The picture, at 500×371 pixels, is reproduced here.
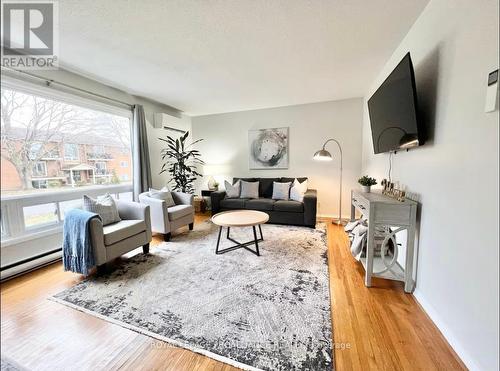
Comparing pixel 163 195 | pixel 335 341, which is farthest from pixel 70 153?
pixel 163 195

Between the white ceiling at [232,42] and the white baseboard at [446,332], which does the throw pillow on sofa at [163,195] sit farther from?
the white baseboard at [446,332]

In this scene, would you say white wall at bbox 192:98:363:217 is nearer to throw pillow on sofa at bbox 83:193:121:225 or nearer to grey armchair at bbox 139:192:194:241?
grey armchair at bbox 139:192:194:241

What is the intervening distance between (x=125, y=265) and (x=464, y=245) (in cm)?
288

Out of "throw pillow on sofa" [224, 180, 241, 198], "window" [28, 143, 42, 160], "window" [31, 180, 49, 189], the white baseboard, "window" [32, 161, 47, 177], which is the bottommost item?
the white baseboard

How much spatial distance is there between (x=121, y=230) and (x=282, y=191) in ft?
8.69

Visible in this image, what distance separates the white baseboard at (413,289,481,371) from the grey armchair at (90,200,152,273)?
2.77 m

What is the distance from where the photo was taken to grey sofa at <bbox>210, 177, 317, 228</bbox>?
3484 mm

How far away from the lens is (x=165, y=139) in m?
4.28

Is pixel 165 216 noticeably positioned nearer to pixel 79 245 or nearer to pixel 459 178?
pixel 79 245

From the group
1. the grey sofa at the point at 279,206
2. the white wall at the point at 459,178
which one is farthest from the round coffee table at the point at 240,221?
the white wall at the point at 459,178

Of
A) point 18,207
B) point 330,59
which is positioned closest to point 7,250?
point 18,207

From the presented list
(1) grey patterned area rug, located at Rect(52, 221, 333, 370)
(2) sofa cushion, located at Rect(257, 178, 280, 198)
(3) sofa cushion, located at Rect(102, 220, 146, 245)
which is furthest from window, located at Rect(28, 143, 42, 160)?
(2) sofa cushion, located at Rect(257, 178, 280, 198)

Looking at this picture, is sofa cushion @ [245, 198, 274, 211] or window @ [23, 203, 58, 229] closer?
window @ [23, 203, 58, 229]

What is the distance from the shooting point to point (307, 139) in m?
4.21
